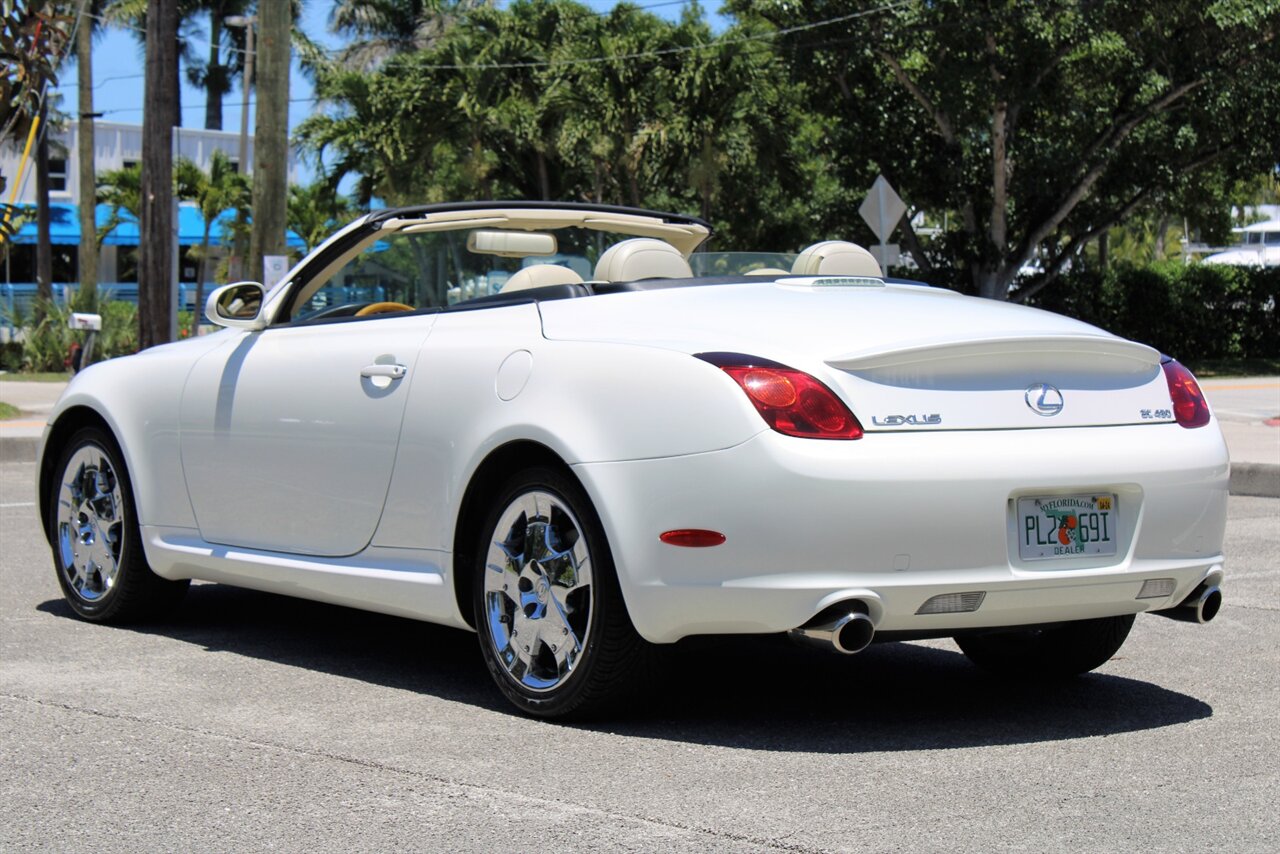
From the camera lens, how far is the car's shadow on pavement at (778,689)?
4668mm

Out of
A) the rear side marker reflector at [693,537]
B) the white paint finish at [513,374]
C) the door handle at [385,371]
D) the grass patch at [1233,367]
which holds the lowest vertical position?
the grass patch at [1233,367]

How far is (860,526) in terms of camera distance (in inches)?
167

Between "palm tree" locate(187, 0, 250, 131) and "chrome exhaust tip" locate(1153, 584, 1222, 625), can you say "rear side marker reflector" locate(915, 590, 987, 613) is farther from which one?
"palm tree" locate(187, 0, 250, 131)

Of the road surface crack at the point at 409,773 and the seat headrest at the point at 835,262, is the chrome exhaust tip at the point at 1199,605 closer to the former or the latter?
the seat headrest at the point at 835,262

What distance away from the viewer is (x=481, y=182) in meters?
35.7

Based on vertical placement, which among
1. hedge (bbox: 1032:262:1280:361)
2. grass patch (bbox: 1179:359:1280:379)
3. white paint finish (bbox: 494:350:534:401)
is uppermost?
white paint finish (bbox: 494:350:534:401)

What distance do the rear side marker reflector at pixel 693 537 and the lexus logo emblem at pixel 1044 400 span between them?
3.12ft

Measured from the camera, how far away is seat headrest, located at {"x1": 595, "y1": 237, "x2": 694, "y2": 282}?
17.0 ft

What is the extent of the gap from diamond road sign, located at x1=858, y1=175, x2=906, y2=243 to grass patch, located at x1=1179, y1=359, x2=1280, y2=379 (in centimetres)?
1126

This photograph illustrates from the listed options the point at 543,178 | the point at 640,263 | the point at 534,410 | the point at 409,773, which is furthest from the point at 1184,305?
the point at 409,773

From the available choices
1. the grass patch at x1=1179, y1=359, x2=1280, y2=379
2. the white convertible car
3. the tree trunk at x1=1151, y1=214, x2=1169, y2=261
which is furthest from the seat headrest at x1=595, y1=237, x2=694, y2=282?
the tree trunk at x1=1151, y1=214, x2=1169, y2=261

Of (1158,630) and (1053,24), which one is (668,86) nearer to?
(1053,24)

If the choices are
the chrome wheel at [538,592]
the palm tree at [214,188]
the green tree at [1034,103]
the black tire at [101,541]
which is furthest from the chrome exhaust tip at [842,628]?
the palm tree at [214,188]

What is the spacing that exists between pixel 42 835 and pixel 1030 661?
3133 millimetres
